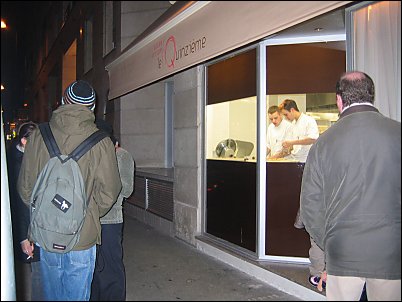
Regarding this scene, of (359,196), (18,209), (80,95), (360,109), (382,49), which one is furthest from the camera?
(18,209)

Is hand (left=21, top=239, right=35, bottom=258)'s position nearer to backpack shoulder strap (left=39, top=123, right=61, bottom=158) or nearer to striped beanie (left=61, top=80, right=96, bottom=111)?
backpack shoulder strap (left=39, top=123, right=61, bottom=158)

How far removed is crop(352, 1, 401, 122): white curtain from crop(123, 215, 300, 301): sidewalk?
1.85 metres

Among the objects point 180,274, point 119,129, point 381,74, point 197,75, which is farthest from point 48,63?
point 381,74

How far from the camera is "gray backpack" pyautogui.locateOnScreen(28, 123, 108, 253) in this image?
2342 millimetres

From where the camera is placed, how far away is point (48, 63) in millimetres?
24312

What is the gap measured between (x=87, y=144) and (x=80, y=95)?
0.38 m

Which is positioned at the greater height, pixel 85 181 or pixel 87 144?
pixel 87 144

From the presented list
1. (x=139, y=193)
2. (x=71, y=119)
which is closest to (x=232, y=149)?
(x=71, y=119)

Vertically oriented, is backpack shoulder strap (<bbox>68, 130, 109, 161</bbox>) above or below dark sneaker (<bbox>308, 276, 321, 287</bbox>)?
above

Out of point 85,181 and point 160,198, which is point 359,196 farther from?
point 160,198

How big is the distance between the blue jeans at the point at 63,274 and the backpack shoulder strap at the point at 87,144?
606mm

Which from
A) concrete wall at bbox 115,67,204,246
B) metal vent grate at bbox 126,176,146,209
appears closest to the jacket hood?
concrete wall at bbox 115,67,204,246

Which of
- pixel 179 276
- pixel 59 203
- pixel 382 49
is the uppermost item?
pixel 382 49

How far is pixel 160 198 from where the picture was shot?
7.41m
